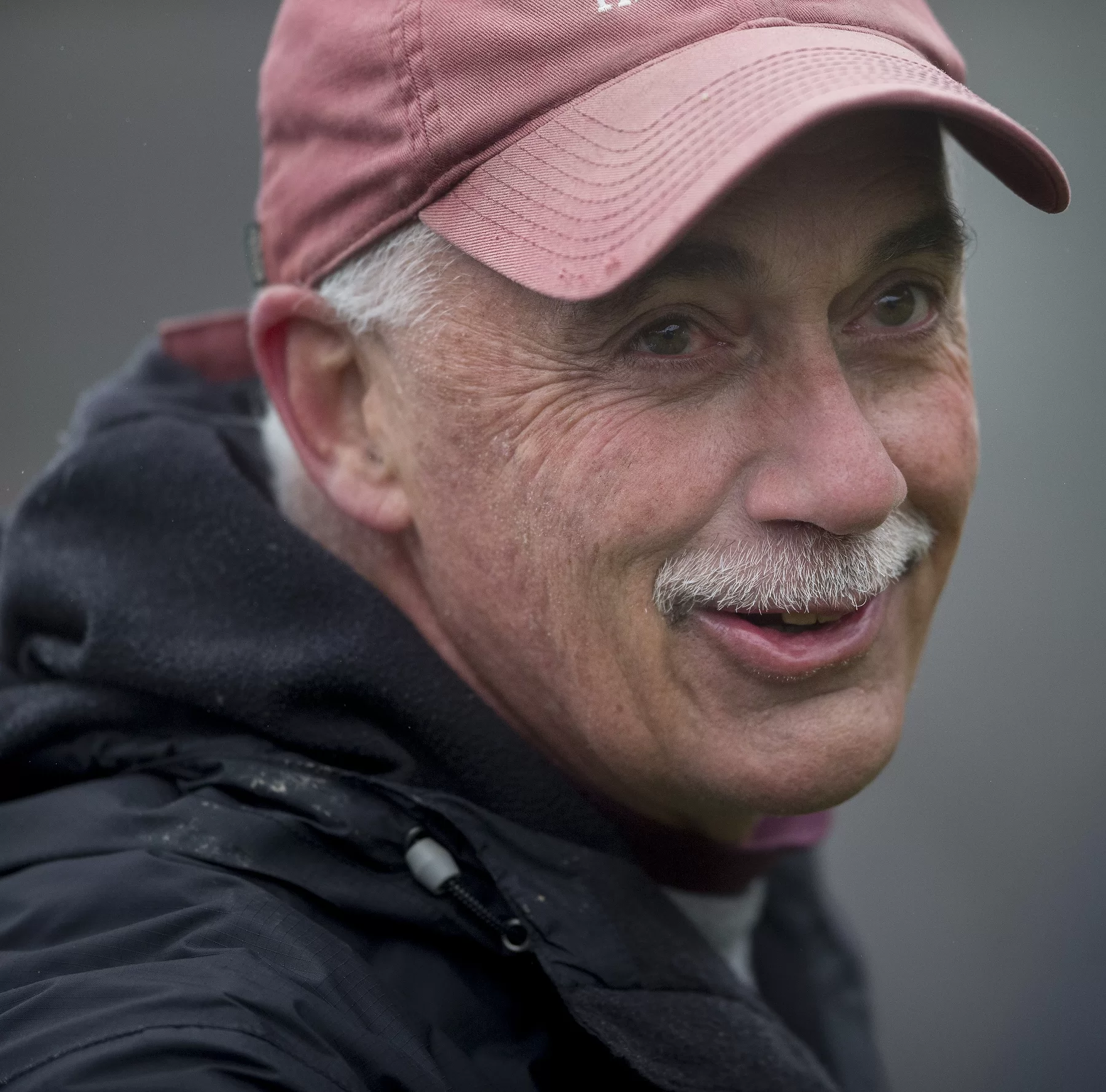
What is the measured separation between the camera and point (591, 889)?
5.45 feet

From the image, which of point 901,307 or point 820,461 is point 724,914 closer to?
point 820,461

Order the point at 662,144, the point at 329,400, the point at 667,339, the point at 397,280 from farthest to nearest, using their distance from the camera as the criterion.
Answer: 1. the point at 329,400
2. the point at 397,280
3. the point at 667,339
4. the point at 662,144

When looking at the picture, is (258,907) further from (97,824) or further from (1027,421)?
(1027,421)

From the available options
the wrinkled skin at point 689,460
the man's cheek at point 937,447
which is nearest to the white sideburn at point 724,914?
A: the wrinkled skin at point 689,460

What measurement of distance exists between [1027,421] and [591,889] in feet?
18.2

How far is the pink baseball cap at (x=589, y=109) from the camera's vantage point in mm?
1451

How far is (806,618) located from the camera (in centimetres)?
166

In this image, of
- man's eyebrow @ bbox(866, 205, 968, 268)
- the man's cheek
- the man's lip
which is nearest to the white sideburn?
the man's lip

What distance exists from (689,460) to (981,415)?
17.1ft

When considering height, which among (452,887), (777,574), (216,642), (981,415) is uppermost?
(777,574)

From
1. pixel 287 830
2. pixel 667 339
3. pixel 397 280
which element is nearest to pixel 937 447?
pixel 667 339

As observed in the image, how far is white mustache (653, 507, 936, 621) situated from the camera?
5.20ft

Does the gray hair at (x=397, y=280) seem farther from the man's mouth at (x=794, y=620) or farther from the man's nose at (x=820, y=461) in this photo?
the man's mouth at (x=794, y=620)

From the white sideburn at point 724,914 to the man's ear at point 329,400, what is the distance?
79 centimetres
